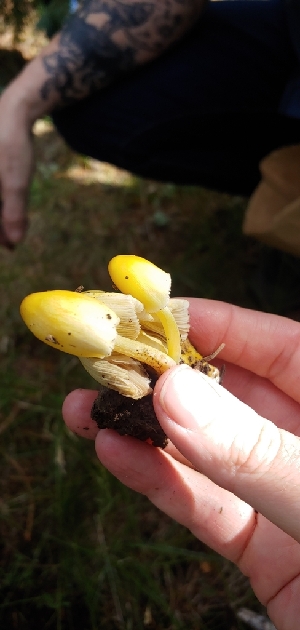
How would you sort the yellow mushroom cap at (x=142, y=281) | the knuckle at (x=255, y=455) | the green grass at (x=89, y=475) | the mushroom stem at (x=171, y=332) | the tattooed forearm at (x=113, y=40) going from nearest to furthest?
the knuckle at (x=255, y=455), the yellow mushroom cap at (x=142, y=281), the mushroom stem at (x=171, y=332), the green grass at (x=89, y=475), the tattooed forearm at (x=113, y=40)

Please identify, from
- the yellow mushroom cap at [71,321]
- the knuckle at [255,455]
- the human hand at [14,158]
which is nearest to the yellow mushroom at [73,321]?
the yellow mushroom cap at [71,321]

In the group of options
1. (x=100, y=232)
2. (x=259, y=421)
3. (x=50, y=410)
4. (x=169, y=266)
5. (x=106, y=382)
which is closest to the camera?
(x=259, y=421)

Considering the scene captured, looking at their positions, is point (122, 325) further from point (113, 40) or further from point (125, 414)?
point (113, 40)

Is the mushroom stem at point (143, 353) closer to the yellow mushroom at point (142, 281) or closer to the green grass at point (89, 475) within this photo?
the yellow mushroom at point (142, 281)

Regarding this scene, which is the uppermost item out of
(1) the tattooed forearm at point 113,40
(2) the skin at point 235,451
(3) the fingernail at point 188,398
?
(1) the tattooed forearm at point 113,40

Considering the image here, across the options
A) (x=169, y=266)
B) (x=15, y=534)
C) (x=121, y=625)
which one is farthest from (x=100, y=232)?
(x=121, y=625)

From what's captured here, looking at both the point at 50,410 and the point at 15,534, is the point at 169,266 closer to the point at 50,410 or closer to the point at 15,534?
the point at 50,410
